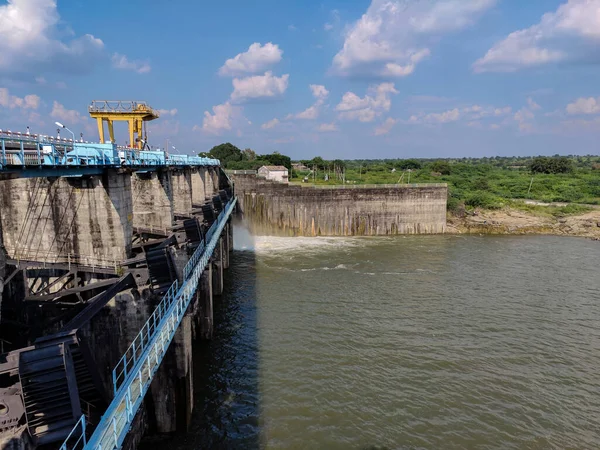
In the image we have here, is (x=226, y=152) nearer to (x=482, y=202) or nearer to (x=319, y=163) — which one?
(x=319, y=163)

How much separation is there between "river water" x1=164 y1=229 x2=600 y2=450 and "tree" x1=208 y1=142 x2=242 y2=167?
96794 millimetres

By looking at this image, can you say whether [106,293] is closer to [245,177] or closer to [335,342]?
[335,342]

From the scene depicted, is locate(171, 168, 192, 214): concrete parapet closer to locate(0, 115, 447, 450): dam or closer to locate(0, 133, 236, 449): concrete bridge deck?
locate(0, 115, 447, 450): dam

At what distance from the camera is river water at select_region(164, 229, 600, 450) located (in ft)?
45.3

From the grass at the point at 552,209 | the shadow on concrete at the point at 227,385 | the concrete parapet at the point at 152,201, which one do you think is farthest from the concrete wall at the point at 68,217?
the grass at the point at 552,209

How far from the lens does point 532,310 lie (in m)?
24.3

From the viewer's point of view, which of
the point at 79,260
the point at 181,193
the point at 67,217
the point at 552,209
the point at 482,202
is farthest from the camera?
the point at 552,209

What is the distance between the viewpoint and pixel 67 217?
46.6 ft

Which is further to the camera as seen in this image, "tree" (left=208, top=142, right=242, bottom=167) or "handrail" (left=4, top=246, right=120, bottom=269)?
"tree" (left=208, top=142, right=242, bottom=167)

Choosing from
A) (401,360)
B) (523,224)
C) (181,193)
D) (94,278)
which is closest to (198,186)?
(181,193)

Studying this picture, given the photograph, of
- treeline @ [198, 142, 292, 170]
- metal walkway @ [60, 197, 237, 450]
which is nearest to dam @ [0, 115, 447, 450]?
metal walkway @ [60, 197, 237, 450]

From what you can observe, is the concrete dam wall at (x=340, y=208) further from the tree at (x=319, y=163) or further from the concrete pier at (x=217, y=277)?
the tree at (x=319, y=163)

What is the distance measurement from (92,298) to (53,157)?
169 inches

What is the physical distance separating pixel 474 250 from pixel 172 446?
36.0 metres
